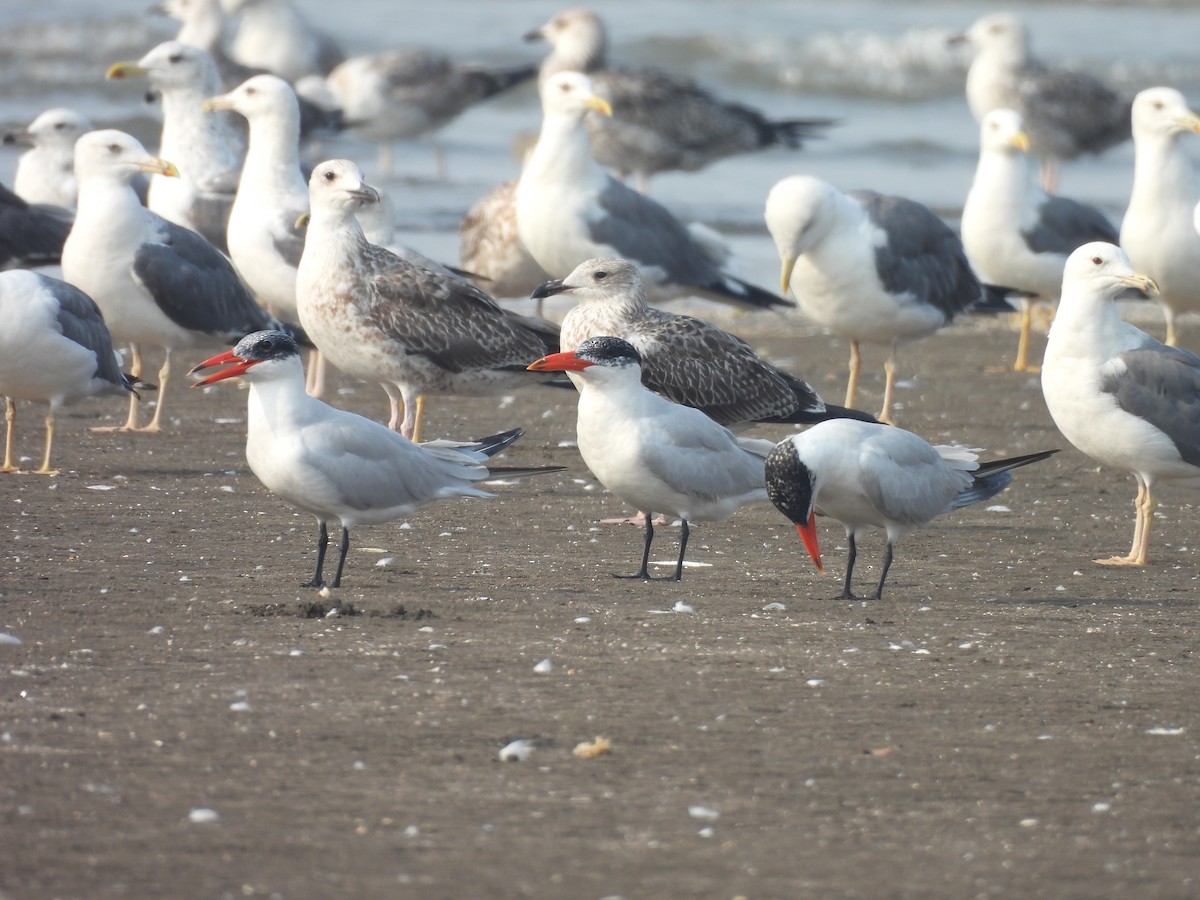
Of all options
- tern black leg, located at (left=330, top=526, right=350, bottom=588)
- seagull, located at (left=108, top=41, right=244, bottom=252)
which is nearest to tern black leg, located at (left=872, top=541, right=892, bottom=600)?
tern black leg, located at (left=330, top=526, right=350, bottom=588)

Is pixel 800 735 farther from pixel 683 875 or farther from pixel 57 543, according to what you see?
pixel 57 543

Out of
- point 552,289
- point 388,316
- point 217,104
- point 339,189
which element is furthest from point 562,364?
point 217,104

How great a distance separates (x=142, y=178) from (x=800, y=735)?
885 cm

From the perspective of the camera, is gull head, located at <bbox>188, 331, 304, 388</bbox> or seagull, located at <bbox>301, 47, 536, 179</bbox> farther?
seagull, located at <bbox>301, 47, 536, 179</bbox>

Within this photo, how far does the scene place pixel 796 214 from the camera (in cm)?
967

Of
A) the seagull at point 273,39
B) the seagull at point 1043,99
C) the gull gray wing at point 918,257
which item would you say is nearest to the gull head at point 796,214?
the gull gray wing at point 918,257

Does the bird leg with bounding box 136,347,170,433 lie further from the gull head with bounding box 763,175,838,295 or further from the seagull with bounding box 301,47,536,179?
the seagull with bounding box 301,47,536,179

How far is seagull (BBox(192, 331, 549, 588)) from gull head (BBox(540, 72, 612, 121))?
5157 mm

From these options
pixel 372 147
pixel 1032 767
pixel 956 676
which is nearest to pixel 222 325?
pixel 956 676

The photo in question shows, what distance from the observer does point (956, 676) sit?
5188 millimetres

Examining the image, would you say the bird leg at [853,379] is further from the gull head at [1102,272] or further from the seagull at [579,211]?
the gull head at [1102,272]

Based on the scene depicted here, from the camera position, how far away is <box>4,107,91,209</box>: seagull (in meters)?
12.4

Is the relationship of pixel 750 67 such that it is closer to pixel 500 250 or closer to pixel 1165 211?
pixel 500 250

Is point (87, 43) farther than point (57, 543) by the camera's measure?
Yes
